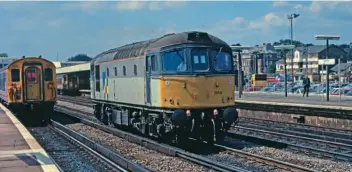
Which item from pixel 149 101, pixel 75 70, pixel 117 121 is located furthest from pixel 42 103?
pixel 75 70

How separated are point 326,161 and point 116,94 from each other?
31.7 ft

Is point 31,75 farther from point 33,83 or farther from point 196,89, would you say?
point 196,89

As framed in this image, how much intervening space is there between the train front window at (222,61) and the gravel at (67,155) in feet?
14.6

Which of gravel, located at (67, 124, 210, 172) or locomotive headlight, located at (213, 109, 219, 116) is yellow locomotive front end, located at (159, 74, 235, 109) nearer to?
locomotive headlight, located at (213, 109, 219, 116)

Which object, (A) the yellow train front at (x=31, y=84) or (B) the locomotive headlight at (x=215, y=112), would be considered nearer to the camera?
(B) the locomotive headlight at (x=215, y=112)

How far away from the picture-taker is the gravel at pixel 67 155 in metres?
12.8

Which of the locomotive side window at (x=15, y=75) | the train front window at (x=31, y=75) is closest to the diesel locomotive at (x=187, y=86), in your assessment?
the train front window at (x=31, y=75)

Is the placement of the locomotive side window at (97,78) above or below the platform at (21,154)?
above

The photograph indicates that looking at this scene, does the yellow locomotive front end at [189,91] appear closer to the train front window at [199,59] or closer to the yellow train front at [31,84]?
the train front window at [199,59]

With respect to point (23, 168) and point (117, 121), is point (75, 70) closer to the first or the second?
Result: point (117, 121)

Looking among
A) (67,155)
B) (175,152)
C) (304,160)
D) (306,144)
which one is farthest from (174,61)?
(306,144)

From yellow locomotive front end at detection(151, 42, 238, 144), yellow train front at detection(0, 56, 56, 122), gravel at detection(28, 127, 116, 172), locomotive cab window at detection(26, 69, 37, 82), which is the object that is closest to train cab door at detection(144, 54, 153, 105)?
yellow locomotive front end at detection(151, 42, 238, 144)

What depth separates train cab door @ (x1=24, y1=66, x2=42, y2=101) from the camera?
25.3 meters

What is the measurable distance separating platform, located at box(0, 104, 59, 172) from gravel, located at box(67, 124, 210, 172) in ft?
7.85
